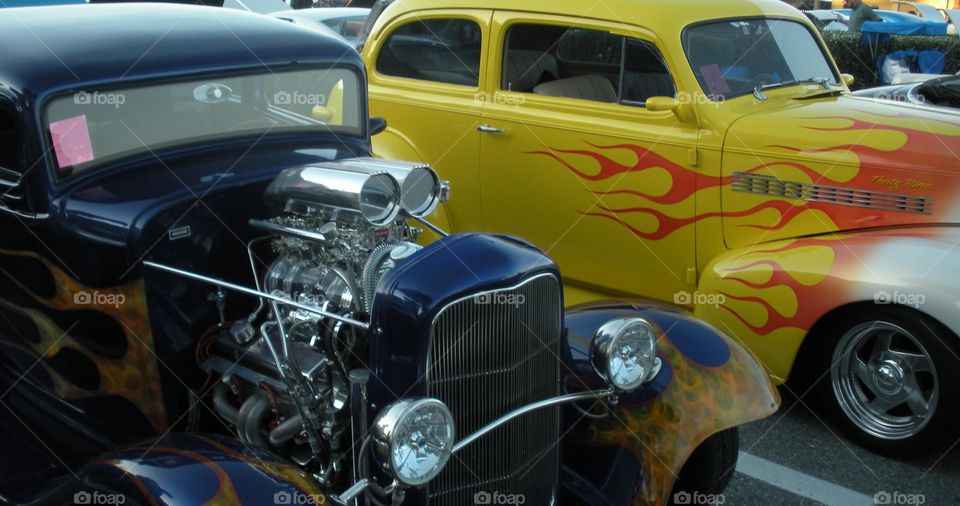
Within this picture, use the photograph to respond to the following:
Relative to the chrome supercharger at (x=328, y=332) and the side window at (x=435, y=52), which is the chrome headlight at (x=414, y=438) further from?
the side window at (x=435, y=52)

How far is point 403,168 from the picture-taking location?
9.69 feet

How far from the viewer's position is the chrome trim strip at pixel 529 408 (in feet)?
8.20

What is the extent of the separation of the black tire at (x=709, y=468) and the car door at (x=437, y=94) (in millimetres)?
2457

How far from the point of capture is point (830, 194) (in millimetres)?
4273

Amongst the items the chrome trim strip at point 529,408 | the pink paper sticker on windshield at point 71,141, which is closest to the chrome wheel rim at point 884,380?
the chrome trim strip at point 529,408

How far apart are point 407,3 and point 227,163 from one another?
2.81 meters

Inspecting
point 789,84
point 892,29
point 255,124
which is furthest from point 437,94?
point 892,29

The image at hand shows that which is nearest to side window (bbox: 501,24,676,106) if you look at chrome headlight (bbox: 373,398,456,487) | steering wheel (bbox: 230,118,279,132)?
steering wheel (bbox: 230,118,279,132)

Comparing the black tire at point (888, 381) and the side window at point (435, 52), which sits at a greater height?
the side window at point (435, 52)

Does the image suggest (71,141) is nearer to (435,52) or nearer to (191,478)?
(191,478)

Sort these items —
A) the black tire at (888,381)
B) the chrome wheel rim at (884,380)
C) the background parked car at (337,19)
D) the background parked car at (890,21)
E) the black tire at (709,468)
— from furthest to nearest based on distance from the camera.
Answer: the background parked car at (890,21) → the background parked car at (337,19) → the chrome wheel rim at (884,380) → the black tire at (888,381) → the black tire at (709,468)

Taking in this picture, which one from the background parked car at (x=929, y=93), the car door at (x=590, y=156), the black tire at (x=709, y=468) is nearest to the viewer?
the black tire at (x=709, y=468)

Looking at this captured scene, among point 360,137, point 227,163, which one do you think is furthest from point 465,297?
point 360,137

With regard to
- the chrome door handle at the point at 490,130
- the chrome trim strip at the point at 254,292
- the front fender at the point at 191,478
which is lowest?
the front fender at the point at 191,478
